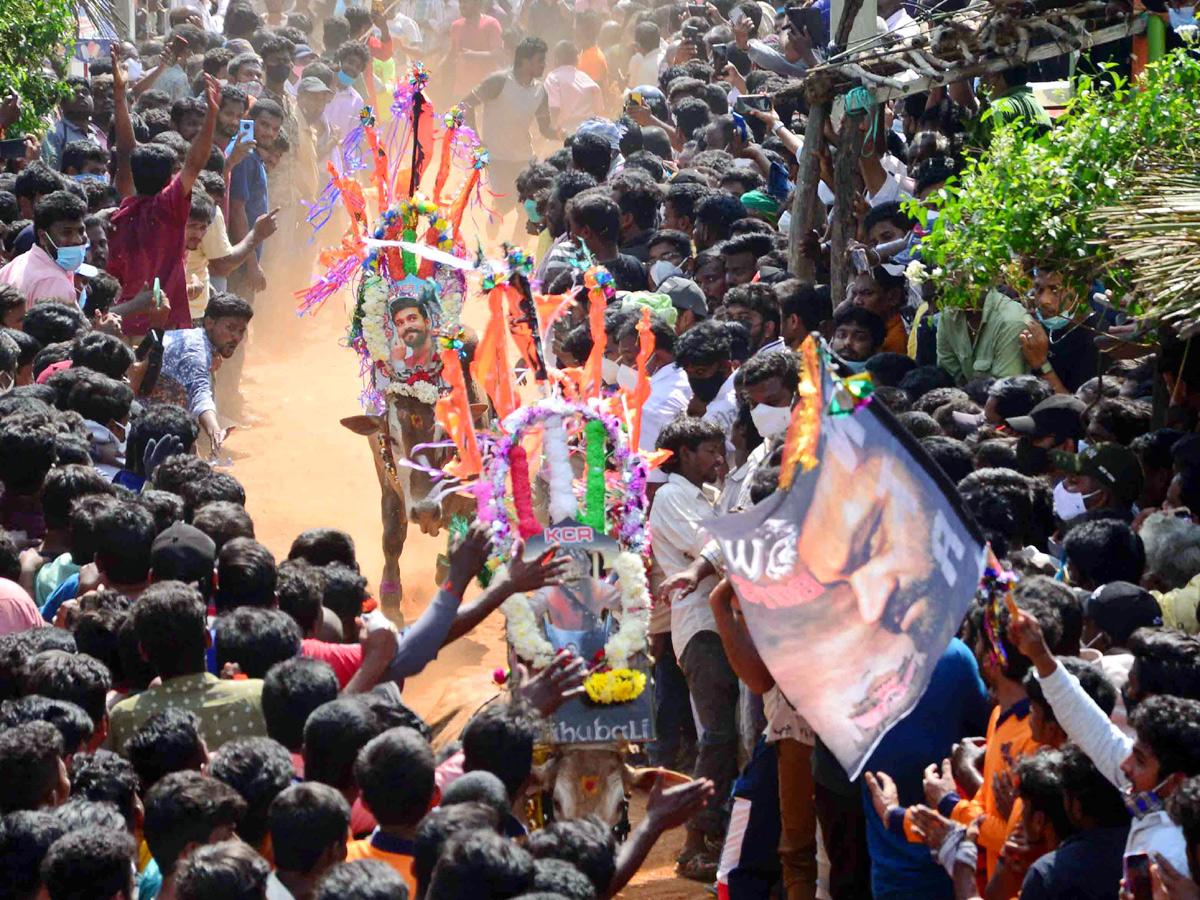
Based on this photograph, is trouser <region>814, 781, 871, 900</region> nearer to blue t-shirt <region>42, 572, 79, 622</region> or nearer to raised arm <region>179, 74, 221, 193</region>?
blue t-shirt <region>42, 572, 79, 622</region>

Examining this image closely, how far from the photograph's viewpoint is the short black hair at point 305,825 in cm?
398

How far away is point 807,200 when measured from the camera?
10.9 metres

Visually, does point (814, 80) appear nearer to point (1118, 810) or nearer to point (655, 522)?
point (655, 522)

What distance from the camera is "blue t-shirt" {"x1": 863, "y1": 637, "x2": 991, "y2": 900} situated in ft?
17.0

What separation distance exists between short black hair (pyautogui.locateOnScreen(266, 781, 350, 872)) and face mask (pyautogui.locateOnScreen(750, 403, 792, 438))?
144 inches

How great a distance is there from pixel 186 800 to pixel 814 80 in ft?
24.4

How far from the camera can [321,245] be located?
18.0m

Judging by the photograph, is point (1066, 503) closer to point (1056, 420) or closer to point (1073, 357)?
point (1056, 420)

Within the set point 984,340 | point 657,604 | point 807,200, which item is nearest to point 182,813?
point 657,604

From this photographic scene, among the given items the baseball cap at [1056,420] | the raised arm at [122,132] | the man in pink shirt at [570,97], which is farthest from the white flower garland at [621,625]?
the man in pink shirt at [570,97]

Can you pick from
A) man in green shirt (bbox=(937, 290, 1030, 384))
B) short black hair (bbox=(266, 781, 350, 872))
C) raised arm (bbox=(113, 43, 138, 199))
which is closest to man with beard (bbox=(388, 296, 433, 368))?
raised arm (bbox=(113, 43, 138, 199))

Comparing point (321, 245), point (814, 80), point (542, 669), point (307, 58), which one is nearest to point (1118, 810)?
point (542, 669)

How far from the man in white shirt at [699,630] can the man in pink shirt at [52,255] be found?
4404 millimetres

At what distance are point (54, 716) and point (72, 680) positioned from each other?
26 cm
